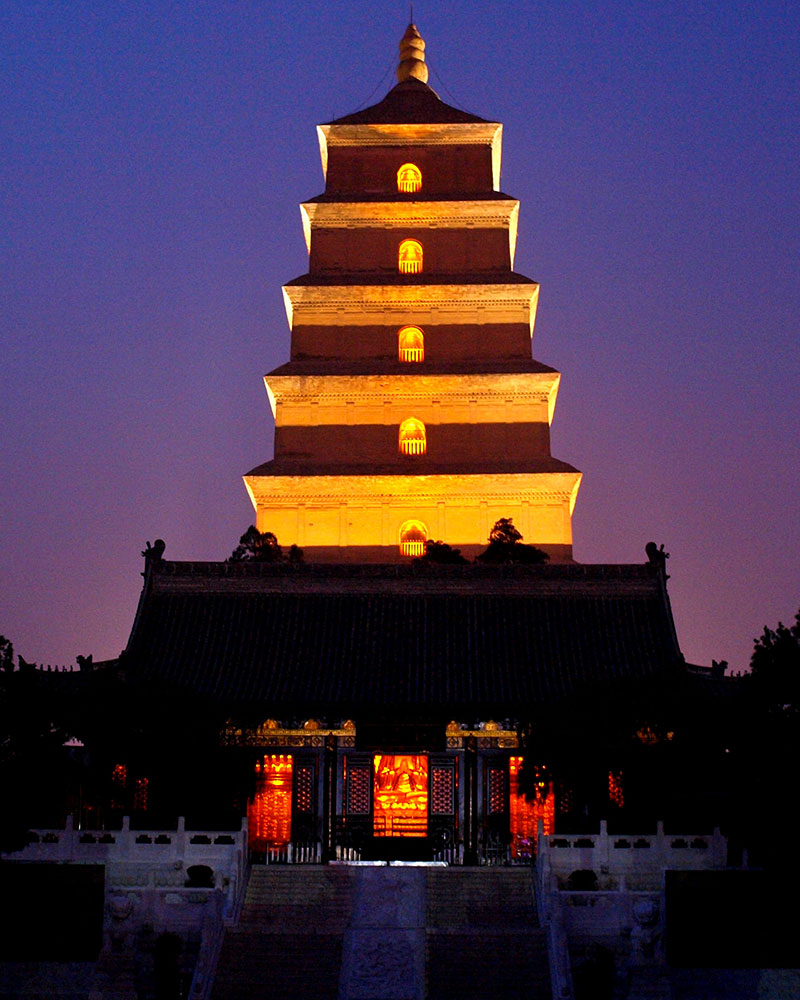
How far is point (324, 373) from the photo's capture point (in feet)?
120

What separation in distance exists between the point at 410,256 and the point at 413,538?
7943 mm

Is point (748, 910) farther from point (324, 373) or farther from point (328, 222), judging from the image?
point (328, 222)

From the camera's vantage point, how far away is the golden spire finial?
144 ft

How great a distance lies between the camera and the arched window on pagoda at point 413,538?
3544 cm

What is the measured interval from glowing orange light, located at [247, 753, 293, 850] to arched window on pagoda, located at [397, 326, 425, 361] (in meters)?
15.8

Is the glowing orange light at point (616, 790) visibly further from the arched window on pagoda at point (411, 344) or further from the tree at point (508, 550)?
the arched window on pagoda at point (411, 344)

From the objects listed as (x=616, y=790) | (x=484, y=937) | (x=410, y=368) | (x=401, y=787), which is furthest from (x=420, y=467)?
(x=484, y=937)

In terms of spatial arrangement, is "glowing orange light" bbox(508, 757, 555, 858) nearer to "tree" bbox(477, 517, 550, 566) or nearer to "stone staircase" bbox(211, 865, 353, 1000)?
"stone staircase" bbox(211, 865, 353, 1000)

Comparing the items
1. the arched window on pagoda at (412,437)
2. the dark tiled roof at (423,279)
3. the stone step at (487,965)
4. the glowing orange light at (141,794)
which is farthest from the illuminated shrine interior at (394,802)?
the dark tiled roof at (423,279)

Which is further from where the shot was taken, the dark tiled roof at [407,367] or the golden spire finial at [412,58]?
the golden spire finial at [412,58]

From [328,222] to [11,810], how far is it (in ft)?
77.4

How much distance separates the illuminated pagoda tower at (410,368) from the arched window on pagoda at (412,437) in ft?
0.15

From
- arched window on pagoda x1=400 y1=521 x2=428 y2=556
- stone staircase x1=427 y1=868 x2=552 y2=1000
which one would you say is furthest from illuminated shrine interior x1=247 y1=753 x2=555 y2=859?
arched window on pagoda x1=400 y1=521 x2=428 y2=556

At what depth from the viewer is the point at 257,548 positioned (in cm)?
3294
